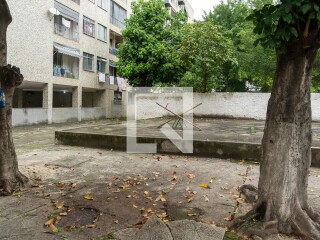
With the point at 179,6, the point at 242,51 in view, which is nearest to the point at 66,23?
the point at 242,51

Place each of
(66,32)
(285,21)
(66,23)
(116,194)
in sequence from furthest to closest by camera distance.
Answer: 1. (66,32)
2. (66,23)
3. (116,194)
4. (285,21)

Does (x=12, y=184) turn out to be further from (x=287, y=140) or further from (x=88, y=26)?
(x=88, y=26)

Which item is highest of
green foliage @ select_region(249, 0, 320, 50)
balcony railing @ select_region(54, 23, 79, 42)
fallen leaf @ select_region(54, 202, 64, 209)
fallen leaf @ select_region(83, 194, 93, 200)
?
balcony railing @ select_region(54, 23, 79, 42)

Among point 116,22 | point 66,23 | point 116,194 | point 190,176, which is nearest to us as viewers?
point 116,194

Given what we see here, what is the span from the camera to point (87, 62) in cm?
2173

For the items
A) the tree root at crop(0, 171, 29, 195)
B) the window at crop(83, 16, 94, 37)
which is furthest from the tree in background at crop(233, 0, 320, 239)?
the window at crop(83, 16, 94, 37)

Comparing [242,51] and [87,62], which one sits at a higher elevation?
[242,51]

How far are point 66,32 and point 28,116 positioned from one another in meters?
6.64

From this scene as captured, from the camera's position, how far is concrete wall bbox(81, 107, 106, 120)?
21434mm

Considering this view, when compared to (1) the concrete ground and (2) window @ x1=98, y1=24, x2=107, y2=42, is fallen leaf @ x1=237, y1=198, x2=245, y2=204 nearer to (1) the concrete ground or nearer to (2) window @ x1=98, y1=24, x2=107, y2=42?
(1) the concrete ground

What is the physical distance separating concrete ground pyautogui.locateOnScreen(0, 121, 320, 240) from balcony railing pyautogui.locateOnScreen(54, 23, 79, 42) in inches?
552

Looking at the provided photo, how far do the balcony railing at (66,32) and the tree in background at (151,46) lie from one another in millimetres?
3834


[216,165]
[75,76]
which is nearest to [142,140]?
[216,165]

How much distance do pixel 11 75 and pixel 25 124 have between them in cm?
1330
